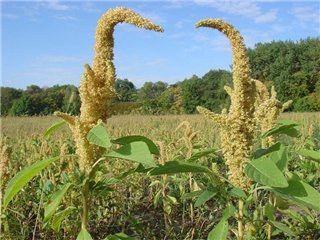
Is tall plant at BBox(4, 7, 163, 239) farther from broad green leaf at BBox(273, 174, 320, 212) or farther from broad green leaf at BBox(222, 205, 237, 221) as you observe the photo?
broad green leaf at BBox(273, 174, 320, 212)

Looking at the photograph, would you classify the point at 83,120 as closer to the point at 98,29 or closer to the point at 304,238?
the point at 98,29

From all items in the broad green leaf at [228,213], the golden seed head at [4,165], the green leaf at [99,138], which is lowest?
the broad green leaf at [228,213]

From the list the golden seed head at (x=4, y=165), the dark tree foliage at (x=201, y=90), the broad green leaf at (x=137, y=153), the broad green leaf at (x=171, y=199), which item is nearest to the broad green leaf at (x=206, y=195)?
the broad green leaf at (x=137, y=153)

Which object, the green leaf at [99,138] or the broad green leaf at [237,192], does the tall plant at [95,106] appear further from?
the broad green leaf at [237,192]

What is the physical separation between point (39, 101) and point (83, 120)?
1535cm

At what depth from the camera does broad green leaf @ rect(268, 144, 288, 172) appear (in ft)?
4.48

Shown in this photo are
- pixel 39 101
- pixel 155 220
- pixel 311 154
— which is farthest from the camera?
pixel 39 101

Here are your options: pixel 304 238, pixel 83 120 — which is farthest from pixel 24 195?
pixel 304 238

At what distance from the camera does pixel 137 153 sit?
1161mm

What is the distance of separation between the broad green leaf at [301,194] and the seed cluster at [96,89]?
0.64 metres

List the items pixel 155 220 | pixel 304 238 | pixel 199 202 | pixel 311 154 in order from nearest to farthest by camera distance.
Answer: pixel 199 202 → pixel 311 154 → pixel 304 238 → pixel 155 220

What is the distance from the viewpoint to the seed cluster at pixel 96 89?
1.38 m

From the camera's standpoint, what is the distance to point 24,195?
264 cm

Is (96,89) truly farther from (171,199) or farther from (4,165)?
(171,199)
